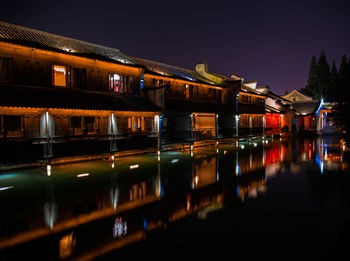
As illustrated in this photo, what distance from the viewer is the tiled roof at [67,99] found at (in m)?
13.9

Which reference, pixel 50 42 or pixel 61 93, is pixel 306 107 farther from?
pixel 61 93

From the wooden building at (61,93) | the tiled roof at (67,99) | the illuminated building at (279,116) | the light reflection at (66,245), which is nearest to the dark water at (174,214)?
the light reflection at (66,245)

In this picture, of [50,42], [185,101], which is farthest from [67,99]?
[185,101]

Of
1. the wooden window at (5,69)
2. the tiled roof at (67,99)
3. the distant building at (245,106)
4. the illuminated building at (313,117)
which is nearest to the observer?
the tiled roof at (67,99)

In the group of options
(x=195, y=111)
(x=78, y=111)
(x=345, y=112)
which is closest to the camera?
(x=345, y=112)

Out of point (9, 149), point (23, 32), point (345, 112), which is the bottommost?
point (9, 149)

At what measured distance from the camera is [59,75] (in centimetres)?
1838

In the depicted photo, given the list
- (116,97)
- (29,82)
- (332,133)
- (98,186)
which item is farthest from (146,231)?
(332,133)

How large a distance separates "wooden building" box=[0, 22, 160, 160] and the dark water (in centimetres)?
302

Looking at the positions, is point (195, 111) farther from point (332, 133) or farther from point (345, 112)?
point (332, 133)

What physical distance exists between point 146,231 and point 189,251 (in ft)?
4.76

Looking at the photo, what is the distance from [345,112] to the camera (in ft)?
30.7

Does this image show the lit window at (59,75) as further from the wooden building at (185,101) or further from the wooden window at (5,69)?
the wooden building at (185,101)

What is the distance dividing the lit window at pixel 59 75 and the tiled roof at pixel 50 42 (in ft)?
3.88
